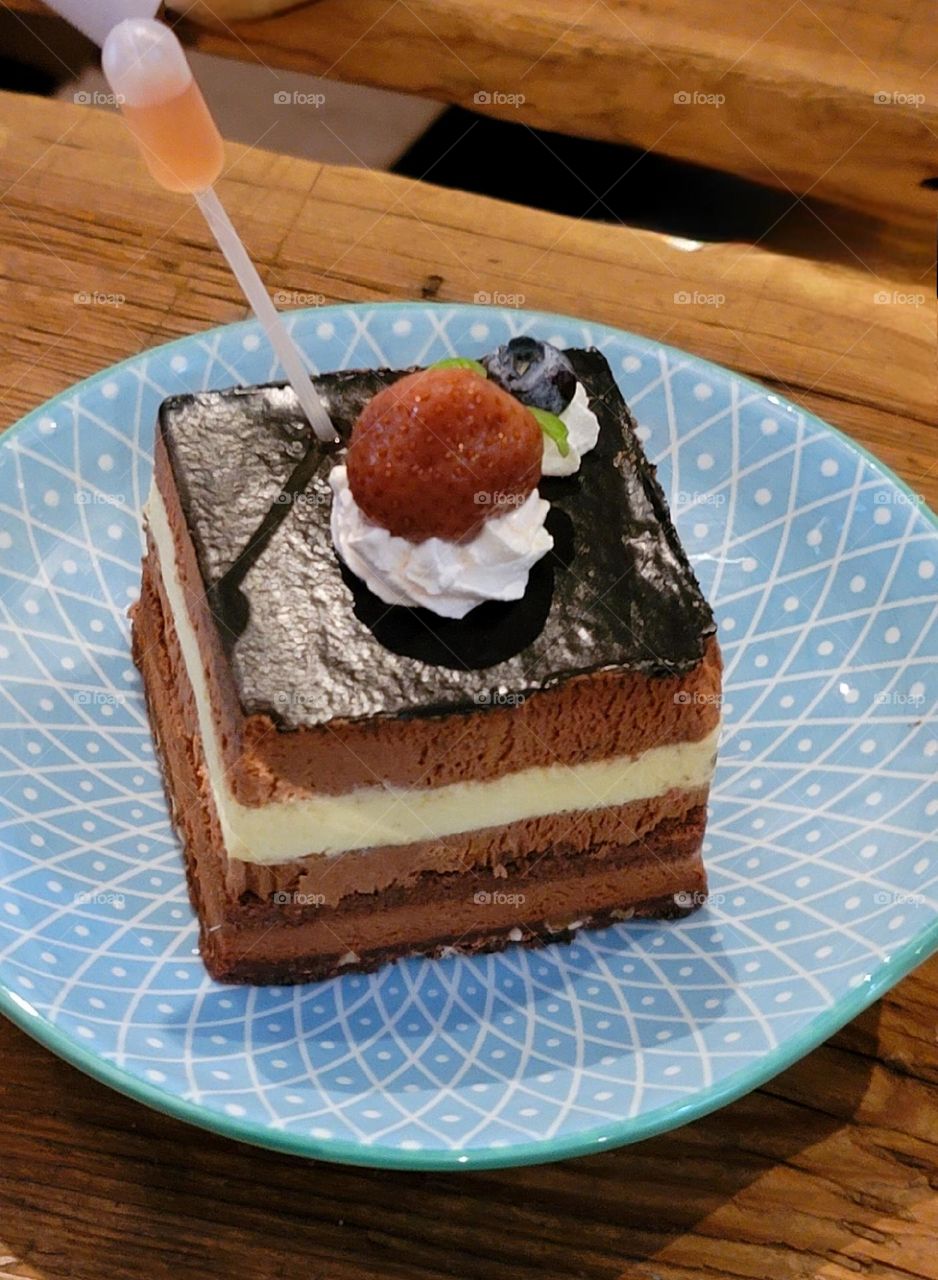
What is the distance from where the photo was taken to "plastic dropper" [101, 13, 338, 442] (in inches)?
69.0

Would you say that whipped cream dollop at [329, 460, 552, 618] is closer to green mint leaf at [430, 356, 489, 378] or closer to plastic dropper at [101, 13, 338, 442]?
green mint leaf at [430, 356, 489, 378]

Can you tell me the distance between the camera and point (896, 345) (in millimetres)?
3201

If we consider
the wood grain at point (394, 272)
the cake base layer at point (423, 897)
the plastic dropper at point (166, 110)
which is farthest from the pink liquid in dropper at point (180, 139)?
the wood grain at point (394, 272)

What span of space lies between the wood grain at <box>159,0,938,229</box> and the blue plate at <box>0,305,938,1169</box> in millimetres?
1153

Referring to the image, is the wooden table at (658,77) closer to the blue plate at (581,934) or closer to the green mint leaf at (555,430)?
Answer: the blue plate at (581,934)

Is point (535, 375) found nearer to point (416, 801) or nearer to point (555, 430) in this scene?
point (555, 430)

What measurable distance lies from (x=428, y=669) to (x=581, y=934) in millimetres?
565

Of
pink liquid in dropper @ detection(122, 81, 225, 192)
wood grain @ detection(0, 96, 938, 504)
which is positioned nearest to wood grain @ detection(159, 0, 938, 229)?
wood grain @ detection(0, 96, 938, 504)

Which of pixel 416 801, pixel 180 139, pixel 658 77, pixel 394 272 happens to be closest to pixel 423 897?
pixel 416 801

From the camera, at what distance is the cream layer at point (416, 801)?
201 centimetres

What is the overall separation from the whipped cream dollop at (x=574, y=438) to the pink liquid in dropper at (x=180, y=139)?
23.8 inches

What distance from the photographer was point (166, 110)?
1.82 meters

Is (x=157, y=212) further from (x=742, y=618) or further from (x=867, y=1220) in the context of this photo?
(x=867, y=1220)

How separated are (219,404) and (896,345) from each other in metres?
1.62
